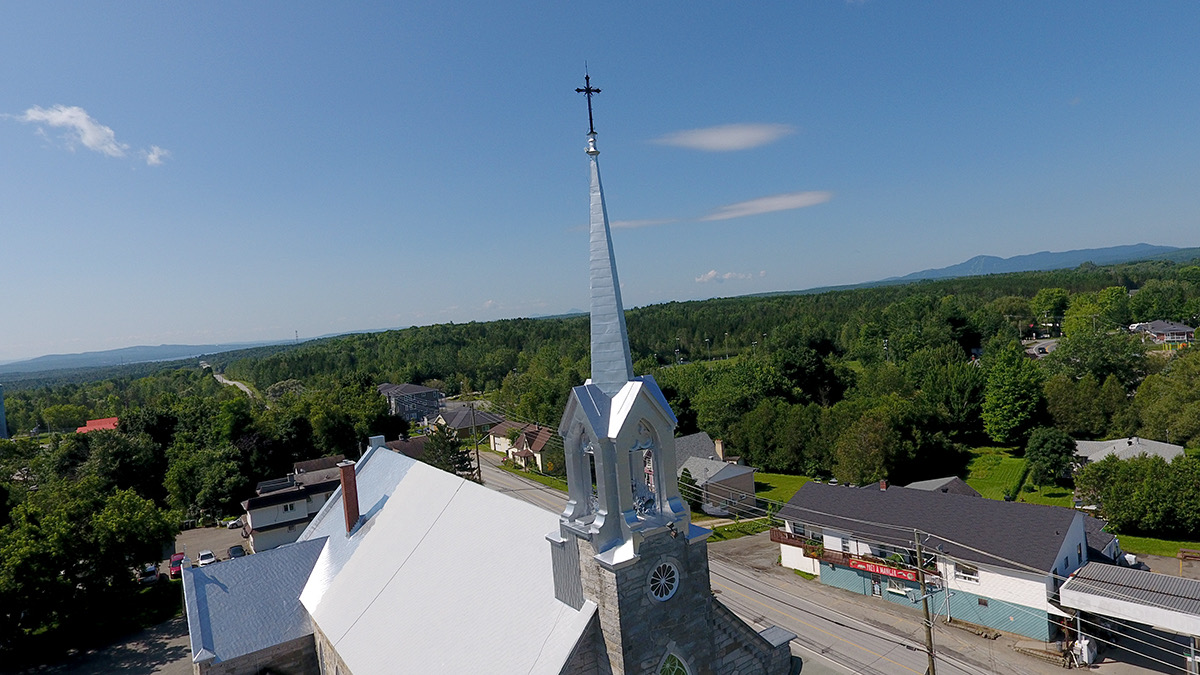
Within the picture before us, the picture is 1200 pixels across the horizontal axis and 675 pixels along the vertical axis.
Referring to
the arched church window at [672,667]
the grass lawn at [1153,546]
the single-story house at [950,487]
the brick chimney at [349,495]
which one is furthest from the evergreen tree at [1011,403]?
the brick chimney at [349,495]

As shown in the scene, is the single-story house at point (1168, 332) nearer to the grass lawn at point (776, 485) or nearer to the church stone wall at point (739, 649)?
the grass lawn at point (776, 485)

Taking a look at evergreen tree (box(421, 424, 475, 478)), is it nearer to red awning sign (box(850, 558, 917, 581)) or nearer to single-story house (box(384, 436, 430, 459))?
single-story house (box(384, 436, 430, 459))

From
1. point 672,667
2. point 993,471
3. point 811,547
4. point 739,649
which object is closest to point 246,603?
point 672,667

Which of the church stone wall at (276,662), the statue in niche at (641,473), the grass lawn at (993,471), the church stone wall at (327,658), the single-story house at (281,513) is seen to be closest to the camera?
the statue in niche at (641,473)

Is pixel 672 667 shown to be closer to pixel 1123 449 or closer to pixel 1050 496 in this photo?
pixel 1050 496

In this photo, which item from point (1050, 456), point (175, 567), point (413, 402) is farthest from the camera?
point (413, 402)

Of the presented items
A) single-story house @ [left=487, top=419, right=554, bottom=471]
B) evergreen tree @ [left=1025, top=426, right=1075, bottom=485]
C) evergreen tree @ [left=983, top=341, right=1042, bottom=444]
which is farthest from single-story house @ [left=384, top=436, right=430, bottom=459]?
evergreen tree @ [left=983, top=341, right=1042, bottom=444]
